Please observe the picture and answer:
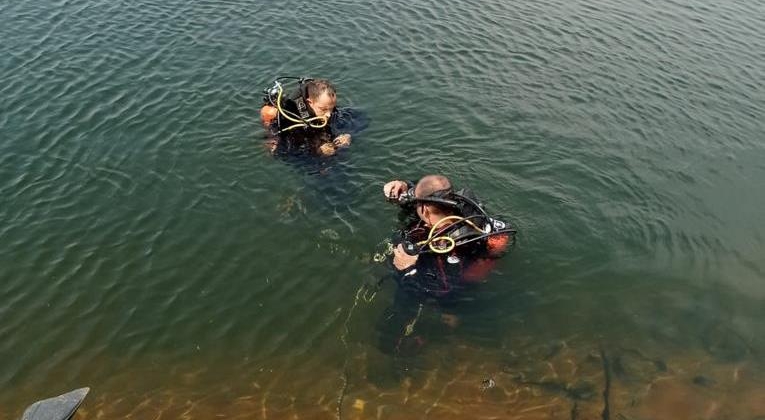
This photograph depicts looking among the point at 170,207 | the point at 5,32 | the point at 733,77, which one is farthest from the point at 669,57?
the point at 5,32

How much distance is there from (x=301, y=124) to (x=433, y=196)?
358cm

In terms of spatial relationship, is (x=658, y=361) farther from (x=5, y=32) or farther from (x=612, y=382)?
(x=5, y=32)

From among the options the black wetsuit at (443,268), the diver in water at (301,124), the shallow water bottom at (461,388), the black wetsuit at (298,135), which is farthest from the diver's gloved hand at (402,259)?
the black wetsuit at (298,135)

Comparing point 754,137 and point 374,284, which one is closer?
point 374,284

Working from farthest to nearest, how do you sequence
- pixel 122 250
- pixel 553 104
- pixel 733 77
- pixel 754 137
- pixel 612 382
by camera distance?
pixel 733 77 < pixel 553 104 < pixel 754 137 < pixel 122 250 < pixel 612 382

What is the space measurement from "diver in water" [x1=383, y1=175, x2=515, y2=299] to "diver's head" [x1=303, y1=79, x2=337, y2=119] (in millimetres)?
2566

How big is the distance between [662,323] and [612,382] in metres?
1.26

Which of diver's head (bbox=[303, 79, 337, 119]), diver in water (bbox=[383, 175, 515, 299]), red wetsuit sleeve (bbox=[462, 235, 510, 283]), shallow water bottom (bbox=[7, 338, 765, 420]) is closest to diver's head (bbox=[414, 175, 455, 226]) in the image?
diver in water (bbox=[383, 175, 515, 299])

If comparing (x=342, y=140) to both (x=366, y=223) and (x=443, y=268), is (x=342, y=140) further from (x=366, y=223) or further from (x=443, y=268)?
(x=443, y=268)

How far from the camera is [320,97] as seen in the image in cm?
877

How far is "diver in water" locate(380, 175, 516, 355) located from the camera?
20.2 ft

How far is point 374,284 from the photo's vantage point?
750cm

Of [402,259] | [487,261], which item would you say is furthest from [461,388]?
[402,259]

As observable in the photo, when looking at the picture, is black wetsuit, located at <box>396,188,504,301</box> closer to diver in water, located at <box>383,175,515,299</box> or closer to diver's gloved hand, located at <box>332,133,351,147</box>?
diver in water, located at <box>383,175,515,299</box>
